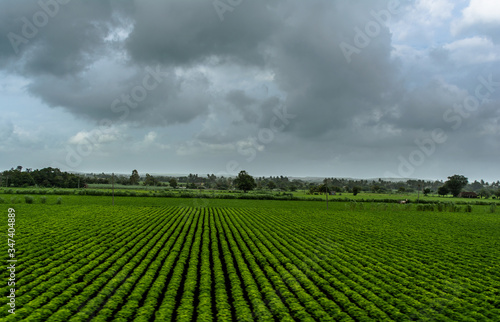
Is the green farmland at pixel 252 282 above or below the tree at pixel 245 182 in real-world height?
below

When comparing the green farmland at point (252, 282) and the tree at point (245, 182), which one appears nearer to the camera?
the green farmland at point (252, 282)

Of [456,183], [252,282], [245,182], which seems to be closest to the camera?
[252,282]

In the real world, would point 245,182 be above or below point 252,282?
above

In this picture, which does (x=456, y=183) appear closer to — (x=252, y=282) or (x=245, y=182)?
(x=245, y=182)

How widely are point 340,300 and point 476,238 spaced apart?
78.0ft

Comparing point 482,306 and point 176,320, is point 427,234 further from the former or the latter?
point 176,320

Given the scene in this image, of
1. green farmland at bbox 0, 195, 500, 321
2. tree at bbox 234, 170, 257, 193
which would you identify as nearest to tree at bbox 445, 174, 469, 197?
tree at bbox 234, 170, 257, 193

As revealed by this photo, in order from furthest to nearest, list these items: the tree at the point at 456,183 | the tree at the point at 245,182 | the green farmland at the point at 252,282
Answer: the tree at the point at 456,183
the tree at the point at 245,182
the green farmland at the point at 252,282

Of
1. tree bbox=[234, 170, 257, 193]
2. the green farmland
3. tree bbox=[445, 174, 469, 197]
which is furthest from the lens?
tree bbox=[445, 174, 469, 197]

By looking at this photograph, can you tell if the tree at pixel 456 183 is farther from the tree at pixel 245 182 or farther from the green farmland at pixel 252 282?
the green farmland at pixel 252 282

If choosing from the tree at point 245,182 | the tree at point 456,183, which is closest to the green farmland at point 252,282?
the tree at point 245,182

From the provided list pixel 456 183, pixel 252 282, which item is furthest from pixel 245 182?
pixel 252 282

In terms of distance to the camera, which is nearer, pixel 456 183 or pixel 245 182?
pixel 245 182

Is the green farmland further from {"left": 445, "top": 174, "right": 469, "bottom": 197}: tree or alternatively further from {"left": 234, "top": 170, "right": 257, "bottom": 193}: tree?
{"left": 445, "top": 174, "right": 469, "bottom": 197}: tree
